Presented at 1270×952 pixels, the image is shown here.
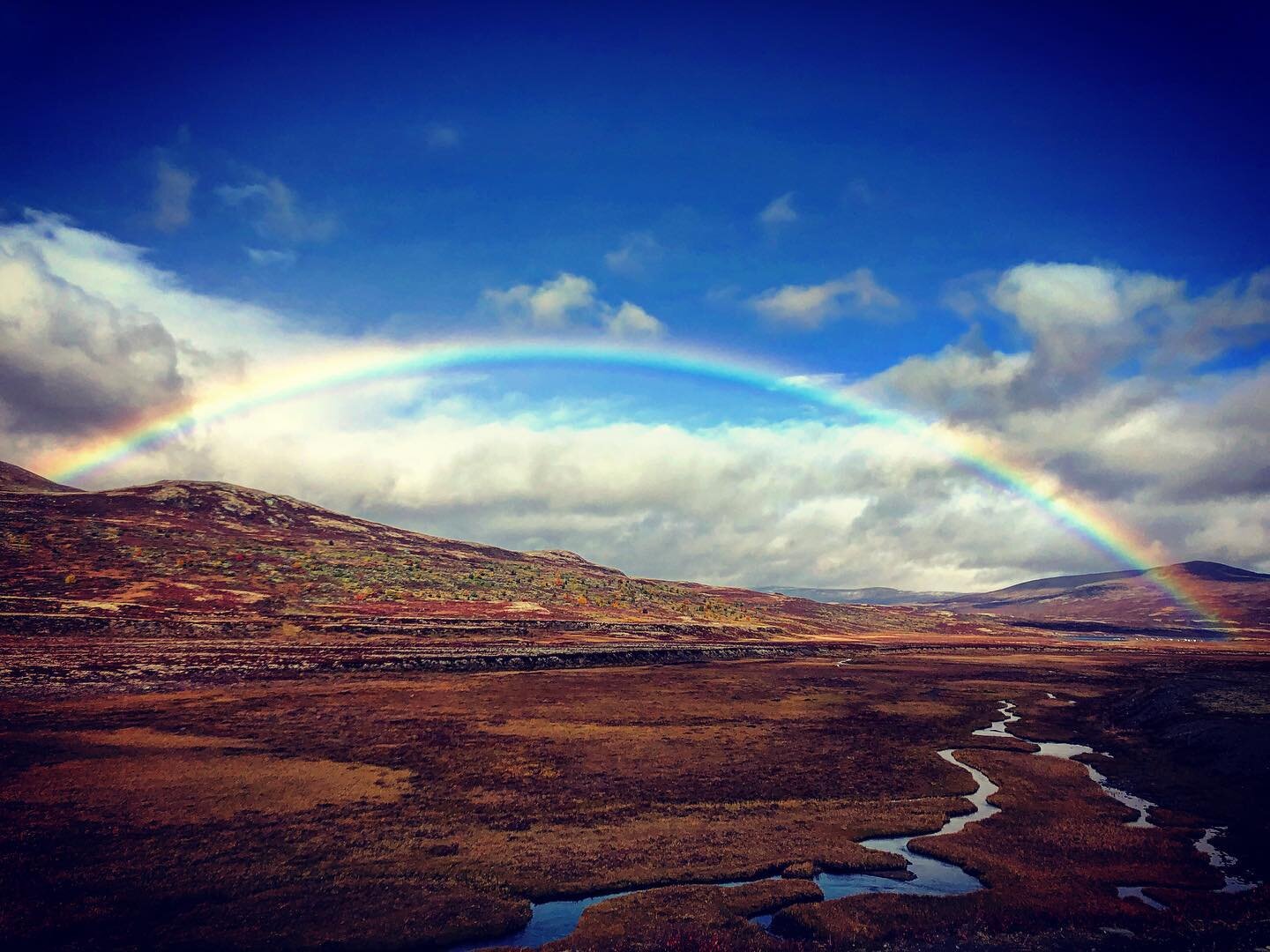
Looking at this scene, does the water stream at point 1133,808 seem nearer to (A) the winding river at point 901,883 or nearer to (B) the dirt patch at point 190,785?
(A) the winding river at point 901,883

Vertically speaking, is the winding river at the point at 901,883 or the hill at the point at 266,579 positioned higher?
the hill at the point at 266,579

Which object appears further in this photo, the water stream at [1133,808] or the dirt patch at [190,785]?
the dirt patch at [190,785]

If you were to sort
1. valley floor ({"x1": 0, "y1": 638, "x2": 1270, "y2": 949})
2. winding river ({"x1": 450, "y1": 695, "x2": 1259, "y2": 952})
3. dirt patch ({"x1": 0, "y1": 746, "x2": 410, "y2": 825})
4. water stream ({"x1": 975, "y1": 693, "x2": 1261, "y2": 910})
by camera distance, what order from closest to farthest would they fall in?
1. valley floor ({"x1": 0, "y1": 638, "x2": 1270, "y2": 949})
2. winding river ({"x1": 450, "y1": 695, "x2": 1259, "y2": 952})
3. water stream ({"x1": 975, "y1": 693, "x2": 1261, "y2": 910})
4. dirt patch ({"x1": 0, "y1": 746, "x2": 410, "y2": 825})

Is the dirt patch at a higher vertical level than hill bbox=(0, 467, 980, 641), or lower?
lower

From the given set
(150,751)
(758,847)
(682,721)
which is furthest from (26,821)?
(682,721)

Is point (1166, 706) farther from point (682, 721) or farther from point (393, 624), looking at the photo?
point (393, 624)

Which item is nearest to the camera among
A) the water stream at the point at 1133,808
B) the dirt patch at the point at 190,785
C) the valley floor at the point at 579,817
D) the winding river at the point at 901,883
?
the valley floor at the point at 579,817

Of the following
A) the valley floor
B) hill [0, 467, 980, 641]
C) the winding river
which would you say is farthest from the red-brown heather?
hill [0, 467, 980, 641]

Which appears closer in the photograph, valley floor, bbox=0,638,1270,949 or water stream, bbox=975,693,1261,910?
valley floor, bbox=0,638,1270,949

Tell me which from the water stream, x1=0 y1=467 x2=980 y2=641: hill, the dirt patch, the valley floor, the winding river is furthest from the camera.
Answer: x1=0 y1=467 x2=980 y2=641: hill

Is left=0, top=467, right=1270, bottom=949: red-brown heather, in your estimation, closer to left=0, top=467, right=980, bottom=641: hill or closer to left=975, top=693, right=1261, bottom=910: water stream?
left=975, top=693, right=1261, bottom=910: water stream

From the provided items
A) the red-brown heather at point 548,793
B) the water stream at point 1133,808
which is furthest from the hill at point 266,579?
the water stream at point 1133,808
